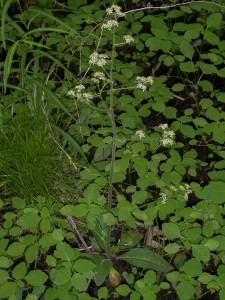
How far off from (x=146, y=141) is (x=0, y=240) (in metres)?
0.68

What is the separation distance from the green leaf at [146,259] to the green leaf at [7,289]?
0.39 m

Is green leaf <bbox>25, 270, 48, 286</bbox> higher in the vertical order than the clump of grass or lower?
lower

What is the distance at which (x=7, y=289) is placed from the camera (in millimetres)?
1321

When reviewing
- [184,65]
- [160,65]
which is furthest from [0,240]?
[160,65]

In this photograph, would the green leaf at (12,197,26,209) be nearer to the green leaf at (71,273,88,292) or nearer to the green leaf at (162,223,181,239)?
the green leaf at (71,273,88,292)

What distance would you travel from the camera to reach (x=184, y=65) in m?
1.88

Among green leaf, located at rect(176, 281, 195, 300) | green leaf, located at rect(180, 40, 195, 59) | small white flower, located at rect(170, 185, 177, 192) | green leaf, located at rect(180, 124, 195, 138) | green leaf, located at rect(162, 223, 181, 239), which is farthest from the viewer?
green leaf, located at rect(180, 40, 195, 59)

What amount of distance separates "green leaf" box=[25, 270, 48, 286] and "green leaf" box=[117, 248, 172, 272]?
0.30m

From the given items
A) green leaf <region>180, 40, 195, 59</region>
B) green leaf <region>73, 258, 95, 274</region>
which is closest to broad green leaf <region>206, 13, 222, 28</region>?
green leaf <region>180, 40, 195, 59</region>

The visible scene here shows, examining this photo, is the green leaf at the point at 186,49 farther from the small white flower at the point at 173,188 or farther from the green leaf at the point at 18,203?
the green leaf at the point at 18,203

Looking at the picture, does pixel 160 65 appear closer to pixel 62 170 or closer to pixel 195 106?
pixel 195 106

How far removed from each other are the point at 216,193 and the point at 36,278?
2.19 ft

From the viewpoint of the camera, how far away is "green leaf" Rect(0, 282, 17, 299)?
1307mm

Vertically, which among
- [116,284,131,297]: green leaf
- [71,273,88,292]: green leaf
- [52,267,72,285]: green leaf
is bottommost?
[116,284,131,297]: green leaf
